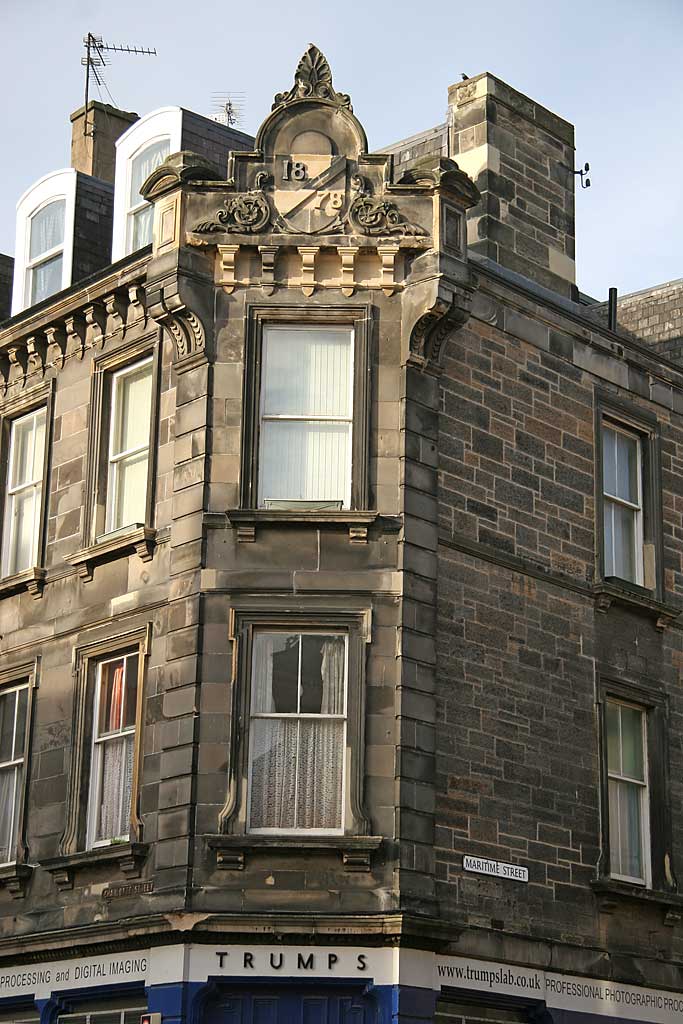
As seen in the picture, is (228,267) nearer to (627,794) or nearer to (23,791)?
(23,791)

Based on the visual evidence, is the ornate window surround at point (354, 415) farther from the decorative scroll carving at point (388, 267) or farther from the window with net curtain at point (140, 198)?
the window with net curtain at point (140, 198)

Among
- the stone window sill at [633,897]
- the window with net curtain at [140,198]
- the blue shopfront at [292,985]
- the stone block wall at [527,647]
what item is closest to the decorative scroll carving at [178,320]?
the window with net curtain at [140,198]

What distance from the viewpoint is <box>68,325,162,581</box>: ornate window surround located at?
2170 centimetres

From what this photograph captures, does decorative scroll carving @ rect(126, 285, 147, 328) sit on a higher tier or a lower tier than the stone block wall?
higher

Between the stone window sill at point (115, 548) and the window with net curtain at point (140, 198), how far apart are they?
14.7 feet

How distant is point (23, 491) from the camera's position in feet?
80.9

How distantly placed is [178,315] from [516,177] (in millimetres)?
5787

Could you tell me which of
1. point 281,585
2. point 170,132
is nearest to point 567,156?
point 170,132

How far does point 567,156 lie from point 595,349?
3.11 m

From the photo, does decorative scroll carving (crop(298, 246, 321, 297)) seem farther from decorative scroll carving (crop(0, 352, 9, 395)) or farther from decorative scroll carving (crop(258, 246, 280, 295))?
decorative scroll carving (crop(0, 352, 9, 395))

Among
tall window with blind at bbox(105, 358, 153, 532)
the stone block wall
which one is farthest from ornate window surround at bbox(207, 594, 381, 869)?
tall window with blind at bbox(105, 358, 153, 532)

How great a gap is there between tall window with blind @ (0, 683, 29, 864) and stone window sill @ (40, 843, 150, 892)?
1428mm

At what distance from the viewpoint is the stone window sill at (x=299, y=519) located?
66.9 feet

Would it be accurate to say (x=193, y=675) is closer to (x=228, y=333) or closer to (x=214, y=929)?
(x=214, y=929)
